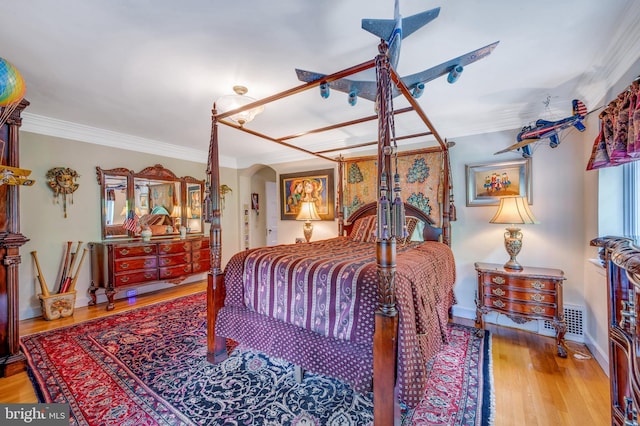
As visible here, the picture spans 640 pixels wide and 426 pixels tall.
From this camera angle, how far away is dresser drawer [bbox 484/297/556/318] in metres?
2.43

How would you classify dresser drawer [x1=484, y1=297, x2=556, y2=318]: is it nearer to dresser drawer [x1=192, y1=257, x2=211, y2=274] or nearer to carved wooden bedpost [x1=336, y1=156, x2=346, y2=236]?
carved wooden bedpost [x1=336, y1=156, x2=346, y2=236]

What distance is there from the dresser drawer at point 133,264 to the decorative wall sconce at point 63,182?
0.94 metres

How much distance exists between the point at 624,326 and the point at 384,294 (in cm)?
84

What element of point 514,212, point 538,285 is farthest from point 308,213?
point 538,285

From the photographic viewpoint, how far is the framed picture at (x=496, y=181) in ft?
9.61

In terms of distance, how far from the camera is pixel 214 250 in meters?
2.13

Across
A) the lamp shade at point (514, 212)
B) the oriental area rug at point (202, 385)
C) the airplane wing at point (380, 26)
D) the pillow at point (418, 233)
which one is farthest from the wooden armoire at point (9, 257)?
the lamp shade at point (514, 212)

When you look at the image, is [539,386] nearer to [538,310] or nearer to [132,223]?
[538,310]

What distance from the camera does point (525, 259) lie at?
2.94m

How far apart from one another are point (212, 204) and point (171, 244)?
249 centimetres

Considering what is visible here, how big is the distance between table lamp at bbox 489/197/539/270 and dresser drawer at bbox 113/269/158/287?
4.42m

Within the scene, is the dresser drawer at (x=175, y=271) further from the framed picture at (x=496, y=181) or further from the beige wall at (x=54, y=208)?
the framed picture at (x=496, y=181)

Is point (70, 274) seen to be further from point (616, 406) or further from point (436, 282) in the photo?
point (616, 406)

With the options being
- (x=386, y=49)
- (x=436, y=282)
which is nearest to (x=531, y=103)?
(x=436, y=282)
